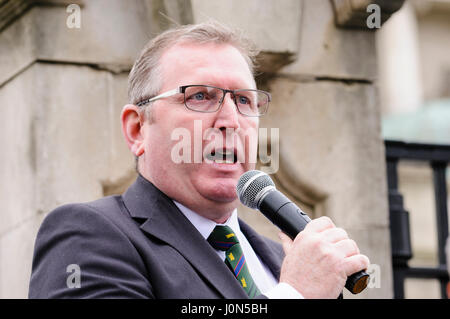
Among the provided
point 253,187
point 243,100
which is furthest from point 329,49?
point 253,187

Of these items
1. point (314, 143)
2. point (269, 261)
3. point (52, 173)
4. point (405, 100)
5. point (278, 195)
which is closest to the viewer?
point (278, 195)

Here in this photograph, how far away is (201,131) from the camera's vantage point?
302 centimetres

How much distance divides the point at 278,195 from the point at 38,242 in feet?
2.63

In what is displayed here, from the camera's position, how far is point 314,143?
182 inches

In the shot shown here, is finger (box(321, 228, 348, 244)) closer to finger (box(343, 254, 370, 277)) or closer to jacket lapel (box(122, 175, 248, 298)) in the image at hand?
finger (box(343, 254, 370, 277))

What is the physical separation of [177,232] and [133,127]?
1.80 feet

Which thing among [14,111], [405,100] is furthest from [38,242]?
[405,100]

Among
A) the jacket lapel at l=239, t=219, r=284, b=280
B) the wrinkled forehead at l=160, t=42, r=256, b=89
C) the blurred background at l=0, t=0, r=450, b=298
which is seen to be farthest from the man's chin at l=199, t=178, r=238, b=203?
the blurred background at l=0, t=0, r=450, b=298

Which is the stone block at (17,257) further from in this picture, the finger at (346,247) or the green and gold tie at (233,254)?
the finger at (346,247)

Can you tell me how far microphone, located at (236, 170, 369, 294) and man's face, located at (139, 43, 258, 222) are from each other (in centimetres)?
20

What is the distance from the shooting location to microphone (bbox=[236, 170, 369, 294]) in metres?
2.62

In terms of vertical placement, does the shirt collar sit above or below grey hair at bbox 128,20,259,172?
below

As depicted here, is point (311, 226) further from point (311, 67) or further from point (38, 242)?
point (311, 67)

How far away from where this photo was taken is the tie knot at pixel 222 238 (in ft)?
9.99
